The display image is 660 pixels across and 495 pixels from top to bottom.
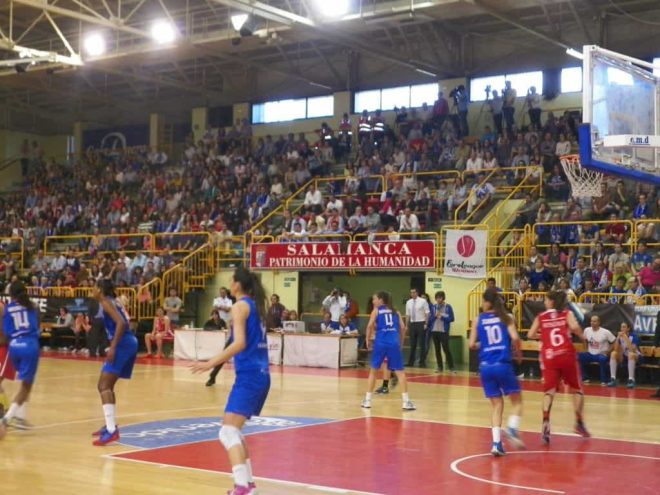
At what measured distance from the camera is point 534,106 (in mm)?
30969

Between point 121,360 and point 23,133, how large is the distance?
36.4 meters

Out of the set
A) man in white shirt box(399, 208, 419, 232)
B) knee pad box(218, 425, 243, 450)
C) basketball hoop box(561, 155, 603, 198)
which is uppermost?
basketball hoop box(561, 155, 603, 198)

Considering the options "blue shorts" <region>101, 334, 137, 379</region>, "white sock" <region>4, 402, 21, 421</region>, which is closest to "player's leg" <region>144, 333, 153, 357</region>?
"white sock" <region>4, 402, 21, 421</region>

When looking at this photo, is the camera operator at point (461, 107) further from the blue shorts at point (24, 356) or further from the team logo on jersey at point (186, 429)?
the blue shorts at point (24, 356)

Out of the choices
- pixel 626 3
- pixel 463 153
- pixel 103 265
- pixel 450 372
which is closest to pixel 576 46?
pixel 626 3

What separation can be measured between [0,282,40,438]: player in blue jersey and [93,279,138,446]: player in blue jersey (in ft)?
4.18

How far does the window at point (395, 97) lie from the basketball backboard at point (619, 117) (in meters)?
21.6

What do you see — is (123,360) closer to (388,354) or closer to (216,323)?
(388,354)

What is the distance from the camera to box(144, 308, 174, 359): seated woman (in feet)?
87.1

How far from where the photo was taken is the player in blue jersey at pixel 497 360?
11148 millimetres

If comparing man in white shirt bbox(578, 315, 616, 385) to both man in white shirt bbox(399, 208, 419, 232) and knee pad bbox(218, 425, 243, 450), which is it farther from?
knee pad bbox(218, 425, 243, 450)

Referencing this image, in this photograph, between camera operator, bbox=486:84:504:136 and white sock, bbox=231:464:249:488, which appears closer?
white sock, bbox=231:464:249:488

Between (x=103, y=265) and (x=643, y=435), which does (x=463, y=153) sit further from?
(x=643, y=435)

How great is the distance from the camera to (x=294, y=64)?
36.6 metres
